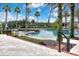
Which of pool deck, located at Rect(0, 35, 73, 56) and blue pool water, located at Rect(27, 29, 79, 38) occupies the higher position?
blue pool water, located at Rect(27, 29, 79, 38)

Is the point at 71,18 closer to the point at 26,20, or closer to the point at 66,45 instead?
the point at 66,45

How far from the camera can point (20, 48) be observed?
16.6ft

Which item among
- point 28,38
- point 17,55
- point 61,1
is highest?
point 61,1

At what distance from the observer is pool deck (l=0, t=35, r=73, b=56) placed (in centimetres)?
489

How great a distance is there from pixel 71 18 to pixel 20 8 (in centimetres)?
112

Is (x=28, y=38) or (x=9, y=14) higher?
(x=9, y=14)

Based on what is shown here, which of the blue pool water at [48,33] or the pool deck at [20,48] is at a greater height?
the blue pool water at [48,33]

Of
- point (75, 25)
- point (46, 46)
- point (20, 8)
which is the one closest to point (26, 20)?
point (20, 8)

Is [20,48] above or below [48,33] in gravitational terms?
below

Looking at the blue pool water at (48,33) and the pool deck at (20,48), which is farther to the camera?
the blue pool water at (48,33)

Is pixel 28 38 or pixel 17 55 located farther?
pixel 28 38

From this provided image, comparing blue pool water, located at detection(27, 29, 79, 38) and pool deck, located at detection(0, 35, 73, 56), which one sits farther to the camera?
blue pool water, located at detection(27, 29, 79, 38)

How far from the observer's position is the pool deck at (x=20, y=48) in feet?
16.0

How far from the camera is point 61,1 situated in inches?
191
